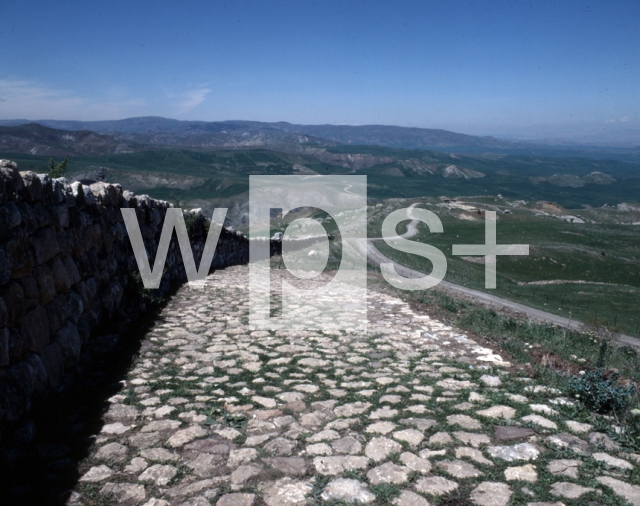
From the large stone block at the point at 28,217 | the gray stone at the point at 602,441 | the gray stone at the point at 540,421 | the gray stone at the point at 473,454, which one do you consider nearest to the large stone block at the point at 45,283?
the large stone block at the point at 28,217

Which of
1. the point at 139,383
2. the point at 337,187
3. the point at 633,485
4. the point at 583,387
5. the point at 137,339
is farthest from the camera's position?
the point at 337,187

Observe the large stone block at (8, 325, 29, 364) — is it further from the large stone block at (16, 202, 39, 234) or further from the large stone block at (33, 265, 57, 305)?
the large stone block at (16, 202, 39, 234)

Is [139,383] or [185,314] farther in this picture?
[185,314]

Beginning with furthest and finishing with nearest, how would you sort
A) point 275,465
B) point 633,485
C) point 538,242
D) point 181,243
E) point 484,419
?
point 538,242 → point 181,243 → point 484,419 → point 275,465 → point 633,485

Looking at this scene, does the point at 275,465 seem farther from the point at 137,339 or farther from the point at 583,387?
the point at 137,339

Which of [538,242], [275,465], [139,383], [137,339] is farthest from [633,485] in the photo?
[538,242]

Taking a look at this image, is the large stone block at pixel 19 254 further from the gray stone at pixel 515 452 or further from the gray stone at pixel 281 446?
the gray stone at pixel 515 452
